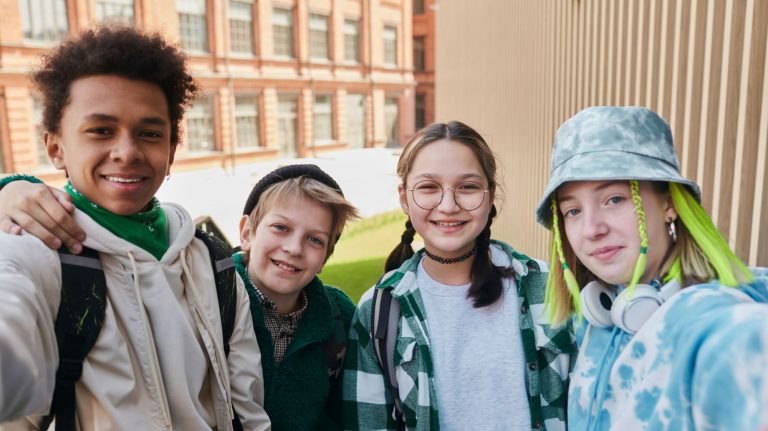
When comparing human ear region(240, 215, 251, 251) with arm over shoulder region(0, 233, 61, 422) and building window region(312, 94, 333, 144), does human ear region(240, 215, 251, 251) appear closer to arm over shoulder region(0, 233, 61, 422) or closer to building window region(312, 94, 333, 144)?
arm over shoulder region(0, 233, 61, 422)

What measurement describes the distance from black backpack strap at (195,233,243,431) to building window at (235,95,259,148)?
2147cm

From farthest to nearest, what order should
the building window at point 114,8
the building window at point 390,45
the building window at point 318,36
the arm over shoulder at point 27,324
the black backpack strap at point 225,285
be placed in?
the building window at point 390,45 < the building window at point 318,36 < the building window at point 114,8 < the black backpack strap at point 225,285 < the arm over shoulder at point 27,324

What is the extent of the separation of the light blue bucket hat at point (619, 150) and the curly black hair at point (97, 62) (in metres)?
1.19

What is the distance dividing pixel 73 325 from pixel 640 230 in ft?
4.59

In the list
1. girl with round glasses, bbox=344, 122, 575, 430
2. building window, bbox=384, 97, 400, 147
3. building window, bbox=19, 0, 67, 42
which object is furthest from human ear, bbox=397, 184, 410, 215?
building window, bbox=384, 97, 400, 147

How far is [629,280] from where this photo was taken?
55.6 inches

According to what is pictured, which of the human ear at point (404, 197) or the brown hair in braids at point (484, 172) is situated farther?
the human ear at point (404, 197)

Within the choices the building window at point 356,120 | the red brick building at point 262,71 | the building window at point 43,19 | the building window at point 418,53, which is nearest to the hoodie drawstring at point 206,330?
the red brick building at point 262,71

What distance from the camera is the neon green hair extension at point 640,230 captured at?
1.36 metres

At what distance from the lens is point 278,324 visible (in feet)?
6.98

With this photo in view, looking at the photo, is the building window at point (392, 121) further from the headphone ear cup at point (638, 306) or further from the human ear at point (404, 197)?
the headphone ear cup at point (638, 306)

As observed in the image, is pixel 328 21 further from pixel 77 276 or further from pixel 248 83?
pixel 77 276

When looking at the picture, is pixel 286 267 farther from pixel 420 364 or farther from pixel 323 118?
pixel 323 118

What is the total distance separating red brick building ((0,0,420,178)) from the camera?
645 inches
